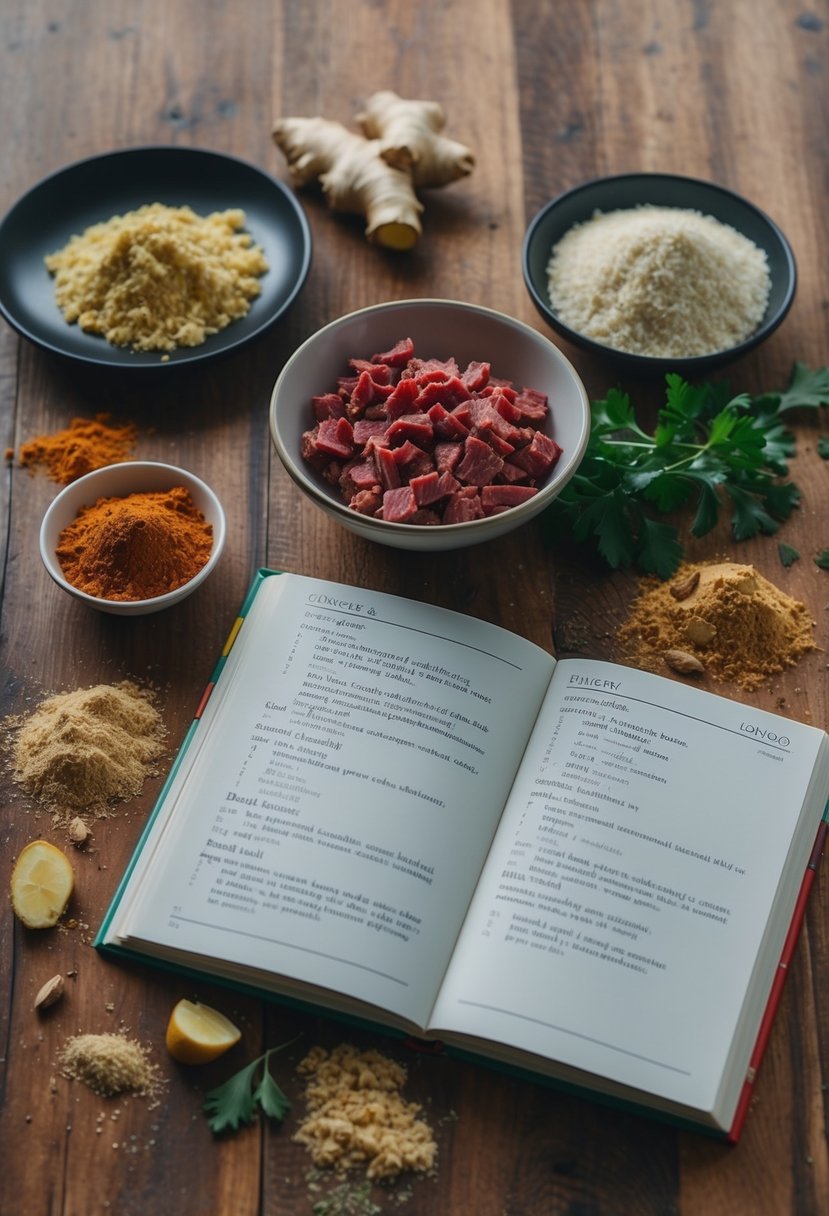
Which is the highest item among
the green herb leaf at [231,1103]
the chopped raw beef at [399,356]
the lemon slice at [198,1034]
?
the chopped raw beef at [399,356]

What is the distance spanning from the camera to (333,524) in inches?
57.6

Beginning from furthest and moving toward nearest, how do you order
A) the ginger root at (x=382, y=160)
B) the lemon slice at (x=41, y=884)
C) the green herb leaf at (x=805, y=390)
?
the ginger root at (x=382, y=160) → the green herb leaf at (x=805, y=390) → the lemon slice at (x=41, y=884)

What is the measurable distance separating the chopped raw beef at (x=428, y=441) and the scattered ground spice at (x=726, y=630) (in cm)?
23

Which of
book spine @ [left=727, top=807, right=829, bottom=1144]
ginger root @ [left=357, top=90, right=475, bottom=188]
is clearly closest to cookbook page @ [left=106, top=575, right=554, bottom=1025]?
book spine @ [left=727, top=807, right=829, bottom=1144]

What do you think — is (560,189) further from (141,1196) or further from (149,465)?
(141,1196)

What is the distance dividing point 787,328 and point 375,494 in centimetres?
74

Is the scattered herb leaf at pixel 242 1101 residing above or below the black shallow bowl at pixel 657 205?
below

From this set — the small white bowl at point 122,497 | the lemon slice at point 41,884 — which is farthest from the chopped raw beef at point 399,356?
the lemon slice at point 41,884

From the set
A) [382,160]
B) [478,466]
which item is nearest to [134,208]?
[382,160]

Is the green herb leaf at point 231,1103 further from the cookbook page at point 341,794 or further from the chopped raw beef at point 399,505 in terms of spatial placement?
the chopped raw beef at point 399,505

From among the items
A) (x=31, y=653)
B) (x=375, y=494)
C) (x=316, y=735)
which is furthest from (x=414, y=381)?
(x=31, y=653)

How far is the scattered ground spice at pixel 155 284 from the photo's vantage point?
60.2 inches

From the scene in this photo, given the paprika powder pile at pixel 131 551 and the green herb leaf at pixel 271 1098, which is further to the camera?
the paprika powder pile at pixel 131 551

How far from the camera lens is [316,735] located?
1223 millimetres
